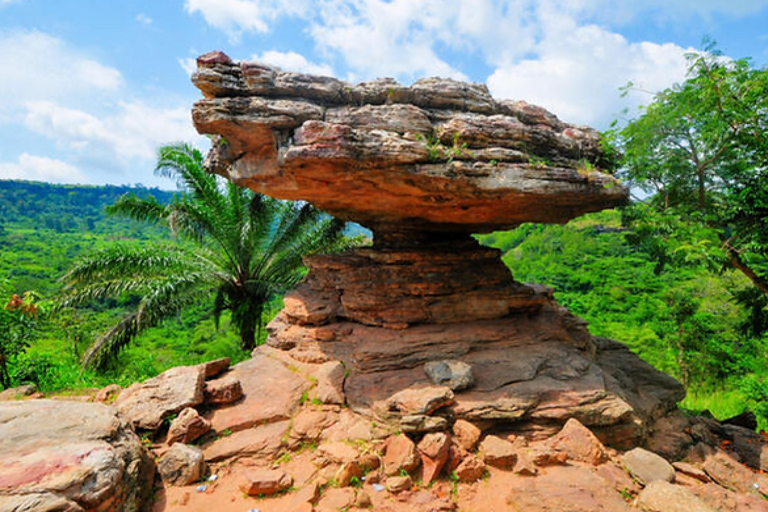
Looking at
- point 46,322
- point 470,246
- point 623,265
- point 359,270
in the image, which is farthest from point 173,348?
point 623,265

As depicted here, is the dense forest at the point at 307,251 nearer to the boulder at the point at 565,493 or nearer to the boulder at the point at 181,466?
the boulder at the point at 565,493

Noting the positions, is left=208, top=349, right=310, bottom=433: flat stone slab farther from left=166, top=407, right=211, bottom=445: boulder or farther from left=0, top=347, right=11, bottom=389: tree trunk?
left=0, top=347, right=11, bottom=389: tree trunk

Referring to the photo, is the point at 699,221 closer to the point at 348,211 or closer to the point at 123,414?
the point at 348,211

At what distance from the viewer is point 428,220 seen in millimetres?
8859

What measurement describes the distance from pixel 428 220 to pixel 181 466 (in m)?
6.53

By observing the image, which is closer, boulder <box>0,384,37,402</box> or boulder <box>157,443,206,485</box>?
boulder <box>157,443,206,485</box>

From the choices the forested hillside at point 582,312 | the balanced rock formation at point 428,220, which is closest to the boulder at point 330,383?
the balanced rock formation at point 428,220

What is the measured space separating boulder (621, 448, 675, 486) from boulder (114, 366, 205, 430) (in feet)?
23.1

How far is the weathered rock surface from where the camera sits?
380cm

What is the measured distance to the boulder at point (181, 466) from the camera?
16.7ft

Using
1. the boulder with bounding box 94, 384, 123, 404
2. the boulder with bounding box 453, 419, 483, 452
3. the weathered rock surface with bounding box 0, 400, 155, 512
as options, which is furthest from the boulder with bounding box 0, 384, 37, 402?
the boulder with bounding box 453, 419, 483, 452

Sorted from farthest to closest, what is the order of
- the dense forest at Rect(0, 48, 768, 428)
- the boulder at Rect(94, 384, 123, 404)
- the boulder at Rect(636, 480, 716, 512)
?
the dense forest at Rect(0, 48, 768, 428) < the boulder at Rect(94, 384, 123, 404) < the boulder at Rect(636, 480, 716, 512)

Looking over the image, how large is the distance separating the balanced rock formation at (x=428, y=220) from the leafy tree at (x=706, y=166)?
1670 millimetres

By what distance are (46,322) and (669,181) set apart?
16.7 meters
